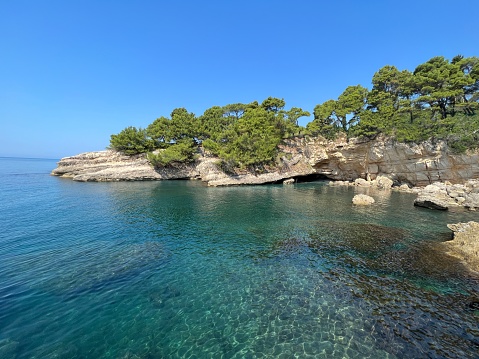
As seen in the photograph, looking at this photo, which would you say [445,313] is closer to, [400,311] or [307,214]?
[400,311]

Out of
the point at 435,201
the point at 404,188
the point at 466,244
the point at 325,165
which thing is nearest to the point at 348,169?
the point at 325,165

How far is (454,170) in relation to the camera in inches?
1399

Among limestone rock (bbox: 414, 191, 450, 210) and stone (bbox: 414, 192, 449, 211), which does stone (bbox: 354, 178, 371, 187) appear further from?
stone (bbox: 414, 192, 449, 211)

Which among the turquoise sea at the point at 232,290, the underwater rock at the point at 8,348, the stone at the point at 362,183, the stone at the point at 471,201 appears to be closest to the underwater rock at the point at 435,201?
the stone at the point at 471,201

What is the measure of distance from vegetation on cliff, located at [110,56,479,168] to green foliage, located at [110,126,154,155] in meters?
0.23

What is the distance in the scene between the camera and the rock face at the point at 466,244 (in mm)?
12854

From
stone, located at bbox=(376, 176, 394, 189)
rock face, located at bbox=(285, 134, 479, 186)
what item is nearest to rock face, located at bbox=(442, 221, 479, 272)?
rock face, located at bbox=(285, 134, 479, 186)

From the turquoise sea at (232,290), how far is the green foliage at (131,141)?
123 feet

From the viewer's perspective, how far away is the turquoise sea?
717cm

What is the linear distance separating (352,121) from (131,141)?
176 ft

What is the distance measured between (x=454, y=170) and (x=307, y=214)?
Result: 101ft

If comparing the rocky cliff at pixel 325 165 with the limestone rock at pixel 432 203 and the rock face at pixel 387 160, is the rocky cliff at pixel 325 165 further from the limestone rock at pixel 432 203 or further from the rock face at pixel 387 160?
the limestone rock at pixel 432 203

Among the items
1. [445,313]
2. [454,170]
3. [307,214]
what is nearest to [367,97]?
[454,170]

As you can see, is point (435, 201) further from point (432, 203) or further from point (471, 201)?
point (471, 201)
